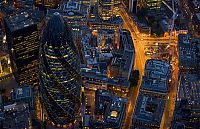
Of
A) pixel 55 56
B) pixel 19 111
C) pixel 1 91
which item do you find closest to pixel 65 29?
pixel 55 56

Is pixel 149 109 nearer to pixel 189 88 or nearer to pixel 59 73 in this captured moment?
pixel 189 88

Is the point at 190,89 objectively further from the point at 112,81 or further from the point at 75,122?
the point at 75,122

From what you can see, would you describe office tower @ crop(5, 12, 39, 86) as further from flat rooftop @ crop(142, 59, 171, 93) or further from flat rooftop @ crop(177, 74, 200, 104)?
flat rooftop @ crop(177, 74, 200, 104)

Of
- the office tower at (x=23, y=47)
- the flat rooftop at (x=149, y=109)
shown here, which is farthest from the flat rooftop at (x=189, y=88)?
the office tower at (x=23, y=47)

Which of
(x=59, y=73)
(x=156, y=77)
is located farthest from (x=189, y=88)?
(x=59, y=73)

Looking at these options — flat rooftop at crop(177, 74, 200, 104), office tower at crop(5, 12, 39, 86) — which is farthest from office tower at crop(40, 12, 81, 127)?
flat rooftop at crop(177, 74, 200, 104)

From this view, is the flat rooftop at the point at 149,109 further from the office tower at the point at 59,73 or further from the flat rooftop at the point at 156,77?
the office tower at the point at 59,73

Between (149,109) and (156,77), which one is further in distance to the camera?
(156,77)
